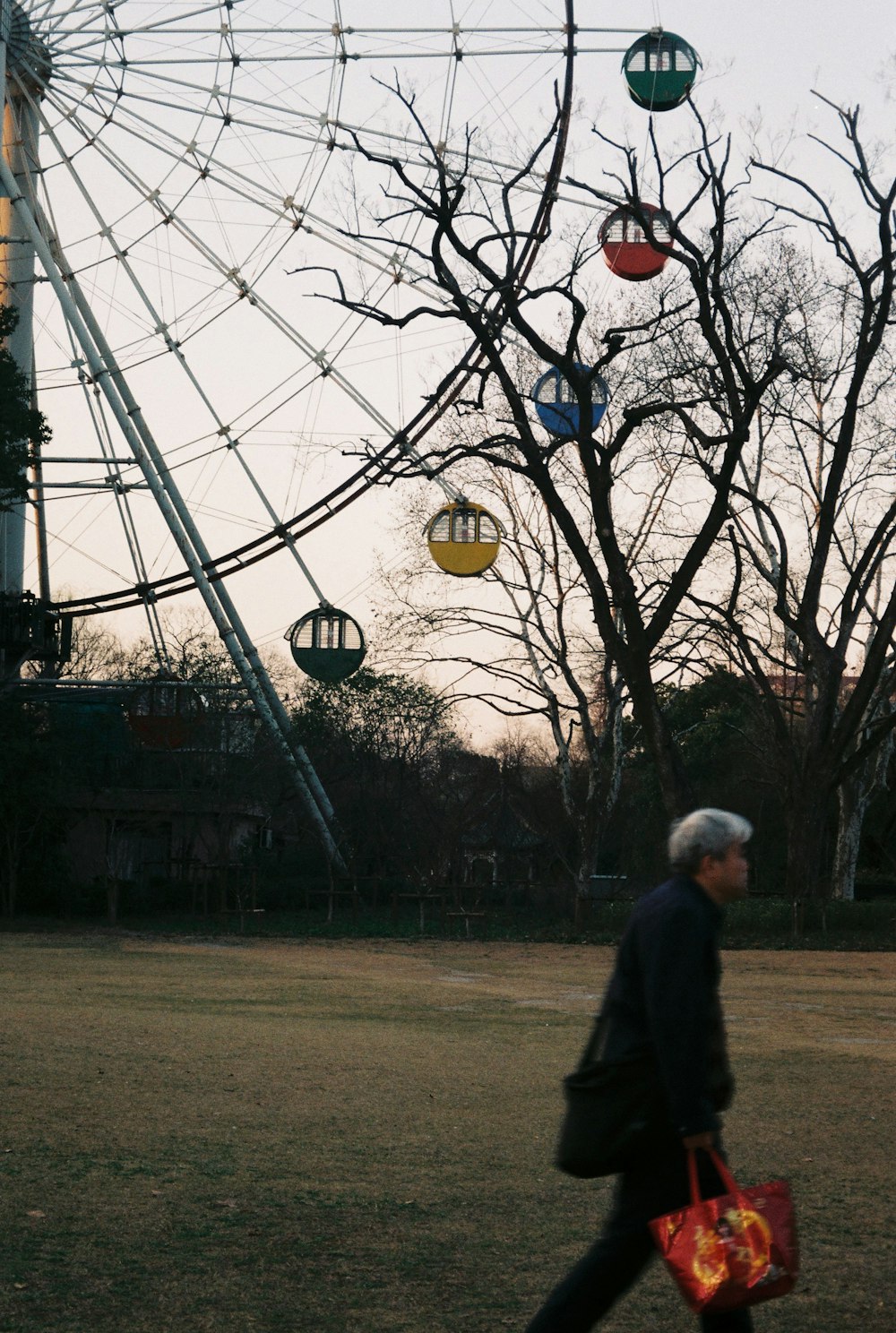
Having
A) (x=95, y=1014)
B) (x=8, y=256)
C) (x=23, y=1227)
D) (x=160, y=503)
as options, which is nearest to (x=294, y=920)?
(x=160, y=503)

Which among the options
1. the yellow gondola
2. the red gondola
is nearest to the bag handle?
the yellow gondola

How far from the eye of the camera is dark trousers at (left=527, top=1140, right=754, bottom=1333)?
4340 millimetres

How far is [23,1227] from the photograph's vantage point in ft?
21.5

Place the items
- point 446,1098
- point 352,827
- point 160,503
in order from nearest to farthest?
point 446,1098 → point 160,503 → point 352,827

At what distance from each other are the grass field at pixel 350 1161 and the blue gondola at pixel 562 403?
26.8 ft

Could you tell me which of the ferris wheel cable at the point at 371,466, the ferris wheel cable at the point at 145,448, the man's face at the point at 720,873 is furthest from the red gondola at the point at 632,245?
the man's face at the point at 720,873

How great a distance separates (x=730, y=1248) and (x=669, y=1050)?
52 centimetres

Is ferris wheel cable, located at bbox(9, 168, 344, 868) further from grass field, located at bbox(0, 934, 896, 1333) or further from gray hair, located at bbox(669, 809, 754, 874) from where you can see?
gray hair, located at bbox(669, 809, 754, 874)

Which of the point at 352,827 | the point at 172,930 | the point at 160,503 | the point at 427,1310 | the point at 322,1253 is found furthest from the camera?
the point at 352,827

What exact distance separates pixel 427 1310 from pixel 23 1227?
76.9 inches

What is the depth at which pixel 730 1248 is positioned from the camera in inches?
163

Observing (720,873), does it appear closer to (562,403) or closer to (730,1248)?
(730,1248)

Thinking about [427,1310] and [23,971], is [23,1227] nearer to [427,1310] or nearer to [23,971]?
[427,1310]

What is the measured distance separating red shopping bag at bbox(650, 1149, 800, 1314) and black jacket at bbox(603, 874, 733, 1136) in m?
0.21
